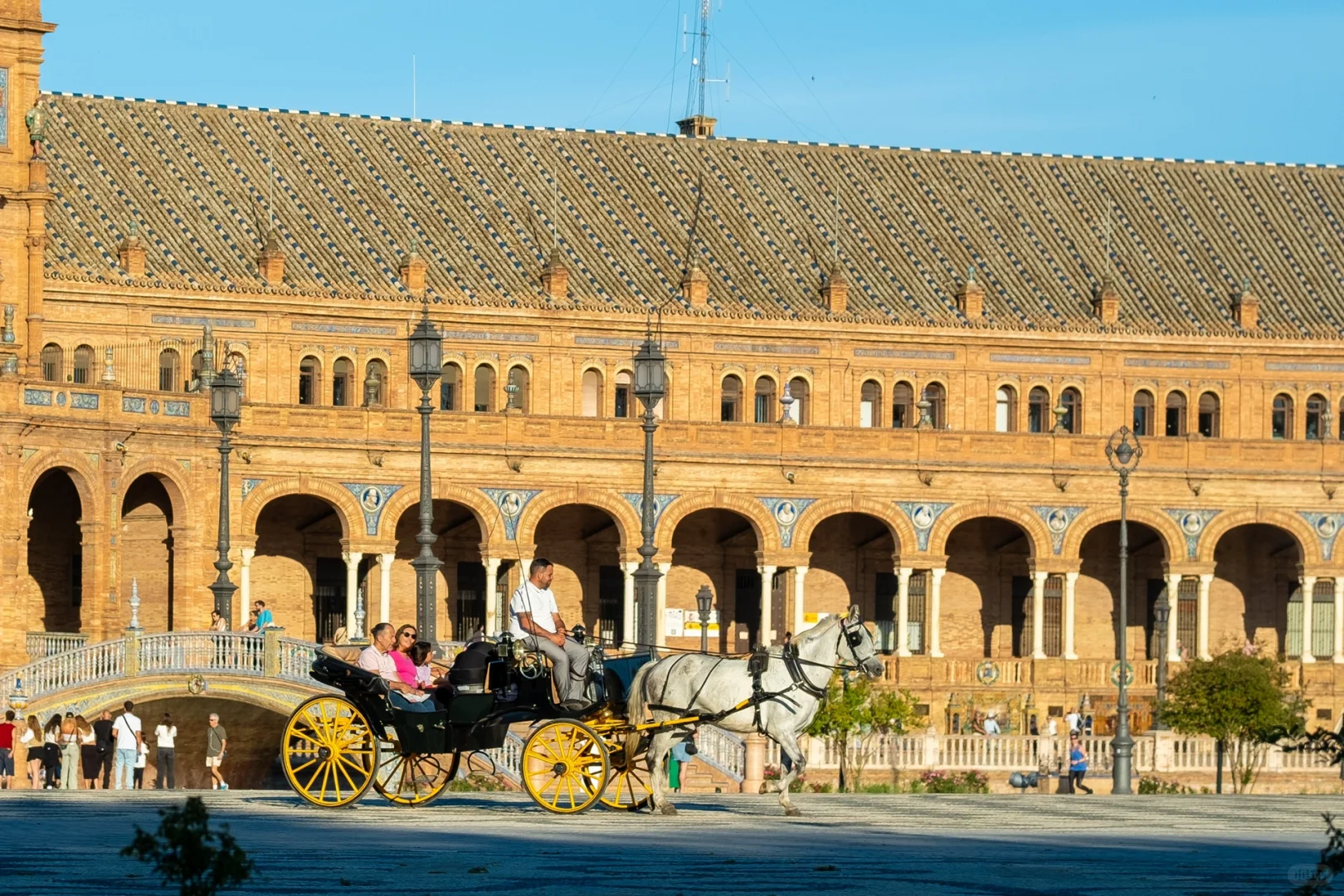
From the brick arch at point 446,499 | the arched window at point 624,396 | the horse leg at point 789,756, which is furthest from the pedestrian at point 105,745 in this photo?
the arched window at point 624,396

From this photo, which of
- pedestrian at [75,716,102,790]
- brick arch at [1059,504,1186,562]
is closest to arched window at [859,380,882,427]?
brick arch at [1059,504,1186,562]

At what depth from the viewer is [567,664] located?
2900 cm

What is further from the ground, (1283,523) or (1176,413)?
(1176,413)

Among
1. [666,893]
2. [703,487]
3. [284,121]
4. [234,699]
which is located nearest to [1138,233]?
[703,487]

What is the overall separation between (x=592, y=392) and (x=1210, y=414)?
1531 centimetres

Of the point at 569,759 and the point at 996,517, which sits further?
the point at 996,517

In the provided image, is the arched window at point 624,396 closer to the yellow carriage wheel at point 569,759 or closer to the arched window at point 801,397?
the arched window at point 801,397

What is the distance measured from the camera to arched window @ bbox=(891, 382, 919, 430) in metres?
75.9

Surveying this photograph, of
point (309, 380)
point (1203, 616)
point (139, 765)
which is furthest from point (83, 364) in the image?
point (1203, 616)

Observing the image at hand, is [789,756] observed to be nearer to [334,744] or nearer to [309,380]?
[334,744]

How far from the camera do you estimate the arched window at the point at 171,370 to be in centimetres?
6888

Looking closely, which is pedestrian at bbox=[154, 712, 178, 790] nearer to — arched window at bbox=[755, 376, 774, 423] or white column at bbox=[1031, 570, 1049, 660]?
white column at bbox=[1031, 570, 1049, 660]

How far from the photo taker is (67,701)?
49.2 m

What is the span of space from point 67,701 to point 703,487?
23.8m
